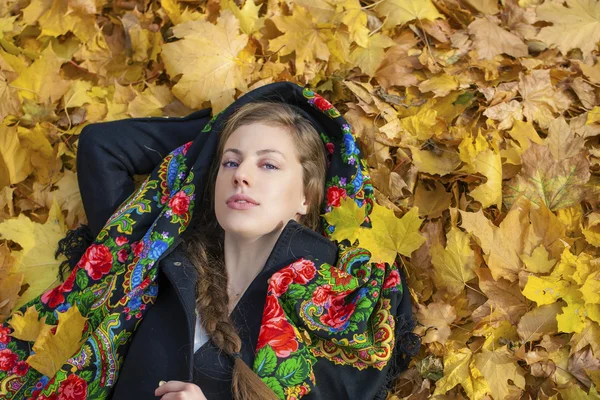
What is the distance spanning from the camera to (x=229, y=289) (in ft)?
8.33

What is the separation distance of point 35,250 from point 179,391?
112 centimetres

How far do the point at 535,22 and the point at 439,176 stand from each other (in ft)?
3.16

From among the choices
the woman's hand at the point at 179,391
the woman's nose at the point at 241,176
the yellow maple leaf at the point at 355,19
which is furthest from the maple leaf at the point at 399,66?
the woman's hand at the point at 179,391

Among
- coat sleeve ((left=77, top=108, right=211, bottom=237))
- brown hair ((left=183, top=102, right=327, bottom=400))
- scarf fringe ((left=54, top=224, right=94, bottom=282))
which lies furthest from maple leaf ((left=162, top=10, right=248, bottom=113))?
scarf fringe ((left=54, top=224, right=94, bottom=282))

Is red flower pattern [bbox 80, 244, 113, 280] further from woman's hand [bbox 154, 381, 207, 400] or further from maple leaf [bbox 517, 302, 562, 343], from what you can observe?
maple leaf [bbox 517, 302, 562, 343]

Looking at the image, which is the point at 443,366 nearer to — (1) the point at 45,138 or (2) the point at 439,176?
(2) the point at 439,176

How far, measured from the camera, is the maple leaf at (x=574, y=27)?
2.91 m

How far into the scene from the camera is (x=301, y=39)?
3000 mm

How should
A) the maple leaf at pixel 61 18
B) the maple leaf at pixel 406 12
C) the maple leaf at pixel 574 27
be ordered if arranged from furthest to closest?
the maple leaf at pixel 61 18, the maple leaf at pixel 406 12, the maple leaf at pixel 574 27

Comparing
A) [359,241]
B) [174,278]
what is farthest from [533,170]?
[174,278]

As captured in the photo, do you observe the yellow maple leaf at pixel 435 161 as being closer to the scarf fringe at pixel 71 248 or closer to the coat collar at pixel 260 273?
the coat collar at pixel 260 273

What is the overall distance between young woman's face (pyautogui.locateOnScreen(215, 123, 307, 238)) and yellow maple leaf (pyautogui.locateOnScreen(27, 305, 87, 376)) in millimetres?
725

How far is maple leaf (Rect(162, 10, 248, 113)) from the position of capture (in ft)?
9.67

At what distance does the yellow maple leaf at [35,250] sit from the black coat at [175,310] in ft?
0.66
